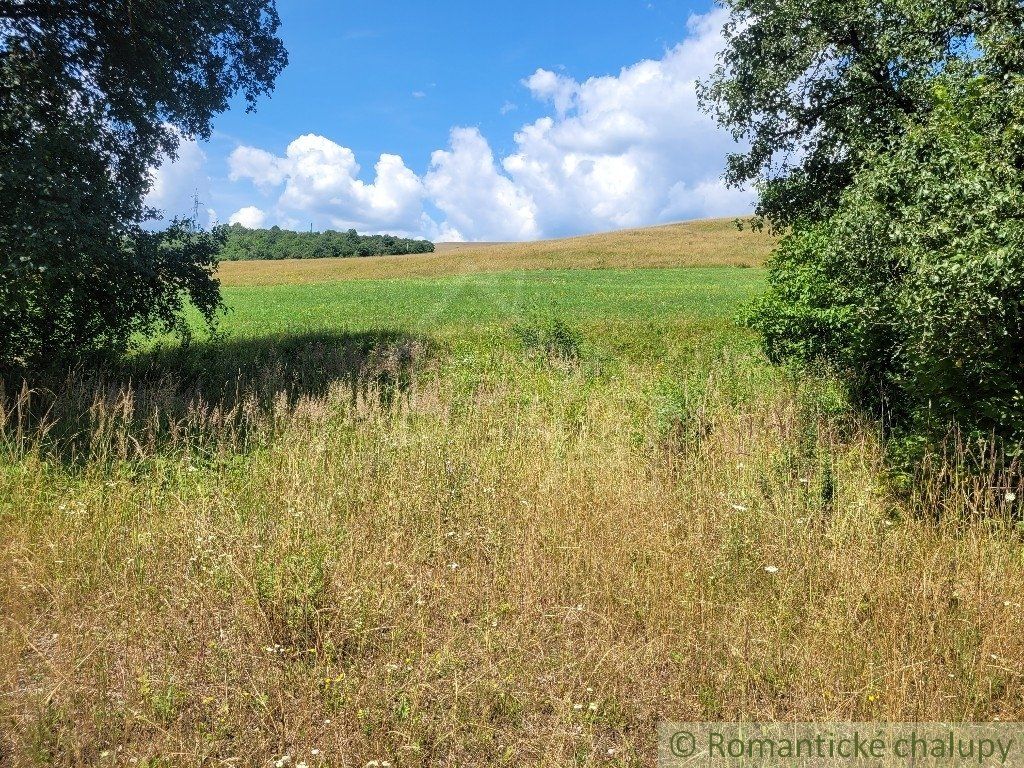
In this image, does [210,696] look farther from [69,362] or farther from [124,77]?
[124,77]

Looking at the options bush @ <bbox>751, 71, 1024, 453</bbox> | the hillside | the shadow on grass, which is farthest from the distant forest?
bush @ <bbox>751, 71, 1024, 453</bbox>

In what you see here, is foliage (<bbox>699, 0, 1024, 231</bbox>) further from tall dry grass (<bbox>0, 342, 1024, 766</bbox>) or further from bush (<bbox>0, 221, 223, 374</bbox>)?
bush (<bbox>0, 221, 223, 374</bbox>)

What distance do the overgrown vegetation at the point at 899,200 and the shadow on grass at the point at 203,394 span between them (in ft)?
22.7

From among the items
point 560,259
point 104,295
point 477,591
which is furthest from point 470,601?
point 560,259

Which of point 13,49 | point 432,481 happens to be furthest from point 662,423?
point 13,49

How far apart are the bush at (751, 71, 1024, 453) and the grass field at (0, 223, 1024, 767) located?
42.4 inches

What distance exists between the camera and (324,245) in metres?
134

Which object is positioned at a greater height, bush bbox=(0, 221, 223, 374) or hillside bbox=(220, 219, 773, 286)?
hillside bbox=(220, 219, 773, 286)

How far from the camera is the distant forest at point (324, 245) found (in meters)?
133

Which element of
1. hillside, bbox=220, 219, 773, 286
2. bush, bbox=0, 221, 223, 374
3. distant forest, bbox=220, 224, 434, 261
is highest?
distant forest, bbox=220, 224, 434, 261

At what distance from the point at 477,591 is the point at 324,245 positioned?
456 ft

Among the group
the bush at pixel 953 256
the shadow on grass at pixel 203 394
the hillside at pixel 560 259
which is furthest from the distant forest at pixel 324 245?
the bush at pixel 953 256

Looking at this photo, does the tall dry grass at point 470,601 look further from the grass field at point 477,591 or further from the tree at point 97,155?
the tree at point 97,155

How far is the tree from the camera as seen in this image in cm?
901
